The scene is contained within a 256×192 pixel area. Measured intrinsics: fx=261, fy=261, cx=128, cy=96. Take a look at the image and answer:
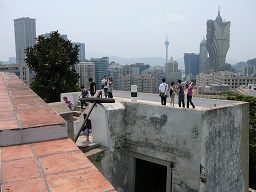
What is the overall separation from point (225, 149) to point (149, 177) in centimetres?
328

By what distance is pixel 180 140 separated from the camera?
7.52m

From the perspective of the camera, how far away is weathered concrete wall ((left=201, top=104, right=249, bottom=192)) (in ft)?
24.2

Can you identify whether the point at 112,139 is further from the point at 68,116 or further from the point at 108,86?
the point at 108,86

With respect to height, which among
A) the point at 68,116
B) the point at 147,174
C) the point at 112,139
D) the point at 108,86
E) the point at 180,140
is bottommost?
the point at 147,174

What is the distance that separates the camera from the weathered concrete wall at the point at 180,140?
287 inches

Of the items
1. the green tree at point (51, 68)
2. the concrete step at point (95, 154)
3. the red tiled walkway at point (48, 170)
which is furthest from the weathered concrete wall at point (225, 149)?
the green tree at point (51, 68)

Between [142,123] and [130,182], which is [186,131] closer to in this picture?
[142,123]

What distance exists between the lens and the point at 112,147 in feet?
27.8

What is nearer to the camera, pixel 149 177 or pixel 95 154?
pixel 95 154

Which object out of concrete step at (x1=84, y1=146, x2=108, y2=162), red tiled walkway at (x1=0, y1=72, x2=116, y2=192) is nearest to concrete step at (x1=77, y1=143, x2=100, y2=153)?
concrete step at (x1=84, y1=146, x2=108, y2=162)

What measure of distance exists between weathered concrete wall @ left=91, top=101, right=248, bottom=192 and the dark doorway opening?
23.6 inches

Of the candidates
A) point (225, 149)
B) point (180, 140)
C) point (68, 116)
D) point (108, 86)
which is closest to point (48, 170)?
point (68, 116)

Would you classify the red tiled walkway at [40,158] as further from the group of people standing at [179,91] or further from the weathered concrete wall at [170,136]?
the group of people standing at [179,91]

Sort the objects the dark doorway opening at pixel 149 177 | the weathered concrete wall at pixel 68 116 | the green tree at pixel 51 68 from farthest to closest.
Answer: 1. the green tree at pixel 51 68
2. the dark doorway opening at pixel 149 177
3. the weathered concrete wall at pixel 68 116
